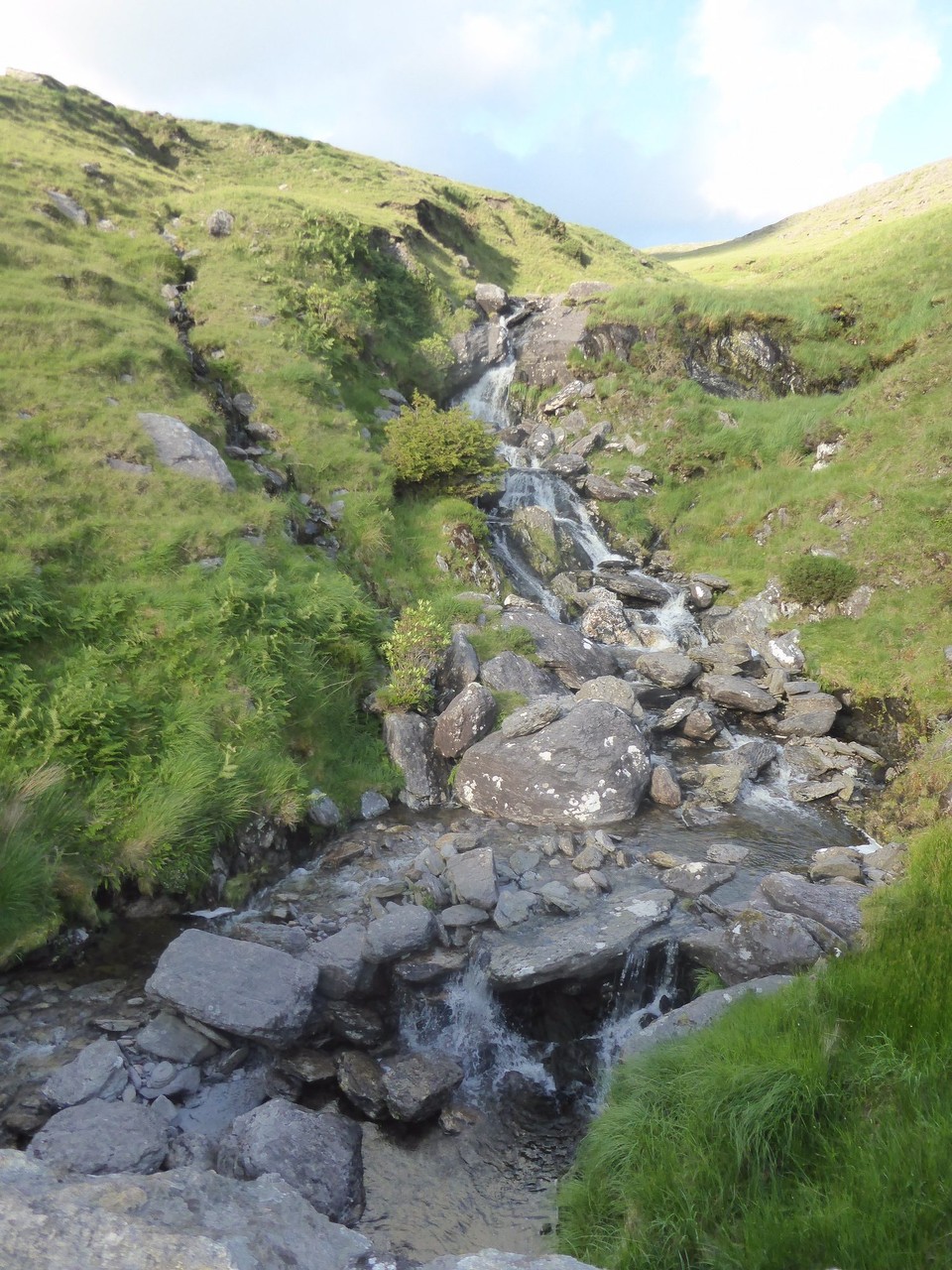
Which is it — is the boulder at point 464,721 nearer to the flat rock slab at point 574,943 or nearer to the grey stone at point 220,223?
the flat rock slab at point 574,943

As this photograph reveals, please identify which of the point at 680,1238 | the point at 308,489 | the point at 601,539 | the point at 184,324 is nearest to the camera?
the point at 680,1238

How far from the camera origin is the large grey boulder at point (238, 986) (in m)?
6.91

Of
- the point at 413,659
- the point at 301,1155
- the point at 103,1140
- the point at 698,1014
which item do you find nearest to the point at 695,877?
the point at 698,1014

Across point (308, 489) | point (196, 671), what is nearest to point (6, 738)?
point (196, 671)

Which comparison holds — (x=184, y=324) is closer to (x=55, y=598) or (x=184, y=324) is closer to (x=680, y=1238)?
(x=55, y=598)

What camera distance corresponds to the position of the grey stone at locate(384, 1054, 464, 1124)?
6.65 metres

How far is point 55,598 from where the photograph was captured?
35.6ft

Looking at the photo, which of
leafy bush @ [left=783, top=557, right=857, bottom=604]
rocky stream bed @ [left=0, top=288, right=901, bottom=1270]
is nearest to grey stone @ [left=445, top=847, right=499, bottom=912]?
rocky stream bed @ [left=0, top=288, right=901, bottom=1270]

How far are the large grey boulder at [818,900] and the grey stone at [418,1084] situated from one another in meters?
4.39

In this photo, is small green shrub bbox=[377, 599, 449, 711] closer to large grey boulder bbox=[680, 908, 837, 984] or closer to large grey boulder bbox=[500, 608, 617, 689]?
large grey boulder bbox=[500, 608, 617, 689]

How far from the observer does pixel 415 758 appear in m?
12.6

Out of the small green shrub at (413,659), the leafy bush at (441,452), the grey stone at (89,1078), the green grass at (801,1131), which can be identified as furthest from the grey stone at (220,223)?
the green grass at (801,1131)

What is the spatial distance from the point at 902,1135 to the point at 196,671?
33.1 ft

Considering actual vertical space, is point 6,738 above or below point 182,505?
below
